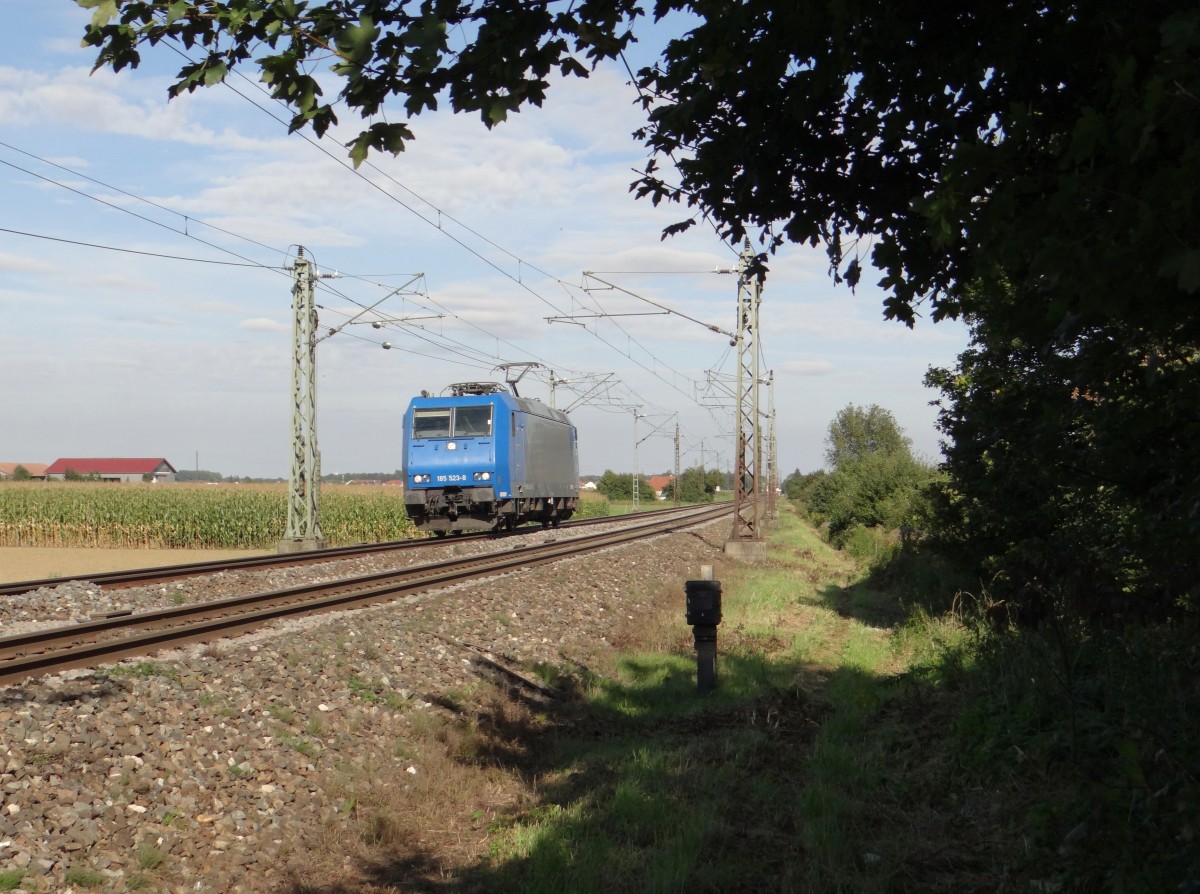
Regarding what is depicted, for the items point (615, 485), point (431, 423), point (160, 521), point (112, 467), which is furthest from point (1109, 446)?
point (112, 467)

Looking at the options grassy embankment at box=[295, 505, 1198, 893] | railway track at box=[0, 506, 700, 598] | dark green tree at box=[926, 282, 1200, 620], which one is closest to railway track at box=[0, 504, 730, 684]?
railway track at box=[0, 506, 700, 598]

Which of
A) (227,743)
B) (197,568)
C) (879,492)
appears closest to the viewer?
(227,743)

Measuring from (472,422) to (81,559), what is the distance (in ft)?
35.2

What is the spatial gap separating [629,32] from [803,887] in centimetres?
401

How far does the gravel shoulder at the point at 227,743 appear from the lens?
5277 millimetres

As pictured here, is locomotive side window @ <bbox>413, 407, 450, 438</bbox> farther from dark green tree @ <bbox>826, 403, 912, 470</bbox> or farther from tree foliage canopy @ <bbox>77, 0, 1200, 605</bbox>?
dark green tree @ <bbox>826, 403, 912, 470</bbox>

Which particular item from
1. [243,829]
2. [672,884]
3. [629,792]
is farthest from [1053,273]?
[243,829]

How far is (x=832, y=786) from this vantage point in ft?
20.0

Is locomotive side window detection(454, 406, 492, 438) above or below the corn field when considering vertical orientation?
above

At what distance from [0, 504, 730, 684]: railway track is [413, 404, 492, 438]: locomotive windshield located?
8209 mm

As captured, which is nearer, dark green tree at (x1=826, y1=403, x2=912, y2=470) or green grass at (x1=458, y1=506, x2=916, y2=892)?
green grass at (x1=458, y1=506, x2=916, y2=892)

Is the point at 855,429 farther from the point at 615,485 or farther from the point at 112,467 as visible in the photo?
the point at 112,467

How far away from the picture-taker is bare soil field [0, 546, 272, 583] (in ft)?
74.6

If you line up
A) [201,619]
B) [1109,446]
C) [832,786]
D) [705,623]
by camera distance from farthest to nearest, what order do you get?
[201,619]
[705,623]
[832,786]
[1109,446]
